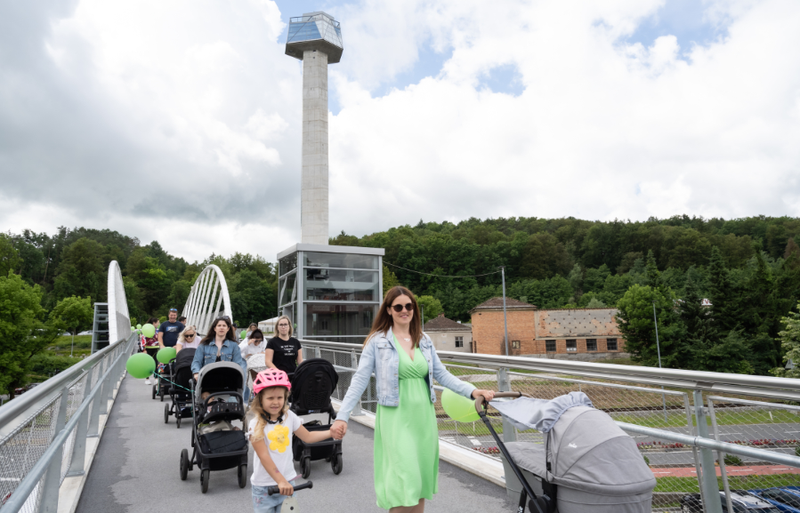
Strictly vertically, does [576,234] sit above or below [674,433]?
above

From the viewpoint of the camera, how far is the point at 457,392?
12.0 ft

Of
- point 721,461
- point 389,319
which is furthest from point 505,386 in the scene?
point 389,319

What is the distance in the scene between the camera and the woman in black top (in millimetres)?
7762

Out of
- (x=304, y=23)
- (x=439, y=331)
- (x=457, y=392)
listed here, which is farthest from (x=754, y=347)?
(x=457, y=392)

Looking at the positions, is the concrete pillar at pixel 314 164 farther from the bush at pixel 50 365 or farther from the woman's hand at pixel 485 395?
the bush at pixel 50 365

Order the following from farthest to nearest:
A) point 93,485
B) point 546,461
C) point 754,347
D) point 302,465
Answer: point 754,347, point 302,465, point 93,485, point 546,461

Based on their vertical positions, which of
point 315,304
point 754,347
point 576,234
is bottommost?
point 754,347

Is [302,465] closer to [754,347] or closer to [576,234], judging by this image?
[754,347]

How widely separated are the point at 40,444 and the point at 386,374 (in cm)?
237

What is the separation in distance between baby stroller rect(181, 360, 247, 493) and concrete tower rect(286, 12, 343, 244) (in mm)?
25723

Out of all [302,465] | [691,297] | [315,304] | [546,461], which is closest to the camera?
[546,461]

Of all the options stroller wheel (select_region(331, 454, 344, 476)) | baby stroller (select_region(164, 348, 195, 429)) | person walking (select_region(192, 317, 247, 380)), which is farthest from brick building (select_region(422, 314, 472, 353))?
stroller wheel (select_region(331, 454, 344, 476))

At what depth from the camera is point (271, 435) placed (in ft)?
11.7

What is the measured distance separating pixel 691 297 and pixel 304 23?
5040cm
